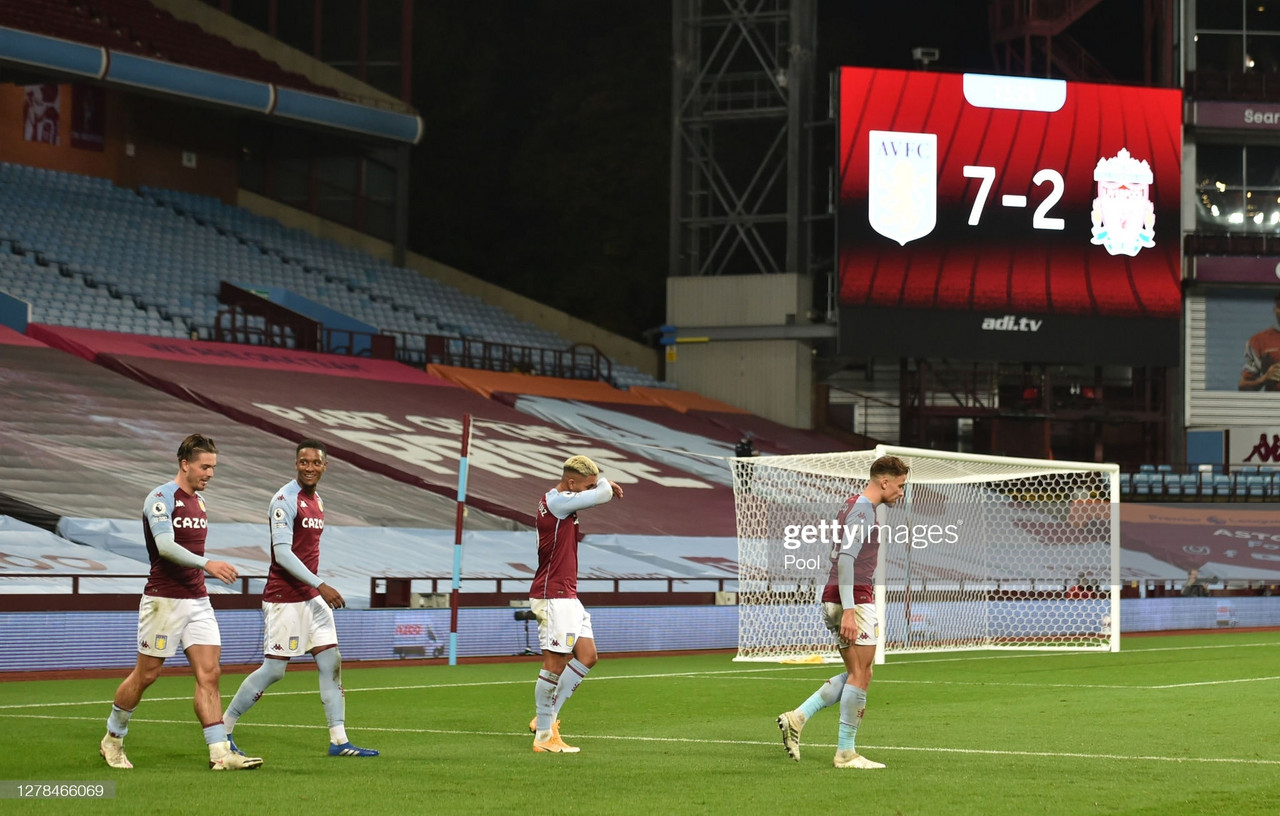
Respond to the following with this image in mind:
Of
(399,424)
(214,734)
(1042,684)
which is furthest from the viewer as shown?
(399,424)

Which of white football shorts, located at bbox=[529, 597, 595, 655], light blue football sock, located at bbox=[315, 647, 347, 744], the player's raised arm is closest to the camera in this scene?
light blue football sock, located at bbox=[315, 647, 347, 744]

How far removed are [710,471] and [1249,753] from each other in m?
28.4

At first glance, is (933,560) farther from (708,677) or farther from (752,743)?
(752,743)

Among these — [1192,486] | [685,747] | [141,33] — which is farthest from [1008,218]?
[685,747]

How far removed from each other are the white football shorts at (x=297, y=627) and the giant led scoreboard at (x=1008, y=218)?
30.3m

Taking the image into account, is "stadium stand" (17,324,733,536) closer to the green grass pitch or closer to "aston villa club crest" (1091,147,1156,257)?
"aston villa club crest" (1091,147,1156,257)

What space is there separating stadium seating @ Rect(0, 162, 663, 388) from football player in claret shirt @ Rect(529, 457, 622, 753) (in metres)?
26.0

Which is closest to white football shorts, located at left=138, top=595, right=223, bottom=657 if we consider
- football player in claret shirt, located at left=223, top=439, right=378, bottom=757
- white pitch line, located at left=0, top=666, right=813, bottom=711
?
football player in claret shirt, located at left=223, top=439, right=378, bottom=757

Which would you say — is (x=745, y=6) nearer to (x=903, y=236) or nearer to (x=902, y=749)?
(x=903, y=236)

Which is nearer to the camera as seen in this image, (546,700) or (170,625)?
(170,625)

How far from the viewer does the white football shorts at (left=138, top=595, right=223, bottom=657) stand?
9.52m

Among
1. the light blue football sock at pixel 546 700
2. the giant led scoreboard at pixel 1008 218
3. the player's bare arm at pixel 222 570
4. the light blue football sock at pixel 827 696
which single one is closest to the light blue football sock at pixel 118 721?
the player's bare arm at pixel 222 570

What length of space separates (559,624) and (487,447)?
23.7 m

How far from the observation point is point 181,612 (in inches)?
377
